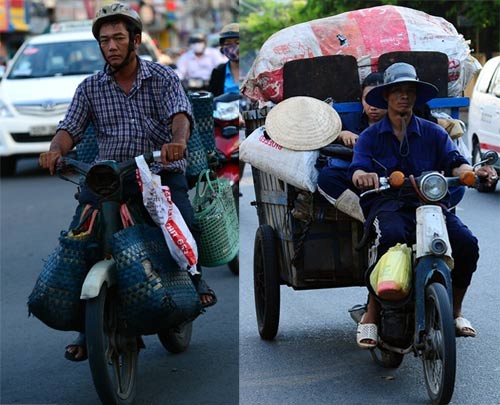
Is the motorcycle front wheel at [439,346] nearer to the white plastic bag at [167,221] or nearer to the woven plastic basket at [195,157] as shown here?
the white plastic bag at [167,221]

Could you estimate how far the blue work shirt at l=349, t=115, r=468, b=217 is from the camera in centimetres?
562

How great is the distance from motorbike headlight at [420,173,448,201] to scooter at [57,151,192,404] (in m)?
1.27

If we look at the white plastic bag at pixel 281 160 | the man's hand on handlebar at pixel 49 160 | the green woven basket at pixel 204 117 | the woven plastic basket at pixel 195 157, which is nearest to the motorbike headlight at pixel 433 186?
the white plastic bag at pixel 281 160

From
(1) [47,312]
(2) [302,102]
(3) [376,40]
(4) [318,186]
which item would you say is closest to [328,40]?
(3) [376,40]

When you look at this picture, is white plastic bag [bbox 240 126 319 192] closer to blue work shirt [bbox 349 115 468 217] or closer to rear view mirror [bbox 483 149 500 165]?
blue work shirt [bbox 349 115 468 217]

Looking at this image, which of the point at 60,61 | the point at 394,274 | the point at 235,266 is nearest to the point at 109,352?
the point at 394,274

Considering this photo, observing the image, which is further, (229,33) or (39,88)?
(39,88)

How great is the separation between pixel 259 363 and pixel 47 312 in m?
1.50

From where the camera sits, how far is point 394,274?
17.0ft

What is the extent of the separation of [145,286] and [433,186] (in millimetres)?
1384

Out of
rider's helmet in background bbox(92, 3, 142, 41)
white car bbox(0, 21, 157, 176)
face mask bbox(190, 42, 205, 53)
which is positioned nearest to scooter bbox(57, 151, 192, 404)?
rider's helmet in background bbox(92, 3, 142, 41)

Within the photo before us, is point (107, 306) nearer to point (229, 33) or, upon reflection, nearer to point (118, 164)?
point (118, 164)

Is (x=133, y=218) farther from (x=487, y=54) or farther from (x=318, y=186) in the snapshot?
(x=487, y=54)

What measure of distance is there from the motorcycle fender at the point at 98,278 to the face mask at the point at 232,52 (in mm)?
5600
